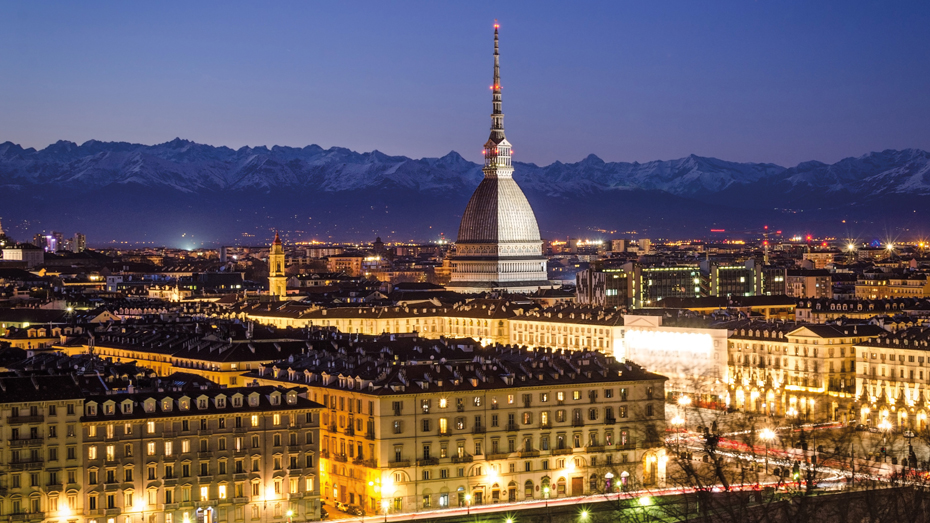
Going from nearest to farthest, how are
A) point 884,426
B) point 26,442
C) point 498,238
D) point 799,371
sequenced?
point 26,442 → point 884,426 → point 799,371 → point 498,238

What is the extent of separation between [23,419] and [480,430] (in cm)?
1747

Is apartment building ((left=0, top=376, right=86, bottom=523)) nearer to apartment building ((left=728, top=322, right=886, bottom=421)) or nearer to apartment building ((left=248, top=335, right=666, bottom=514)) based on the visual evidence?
apartment building ((left=248, top=335, right=666, bottom=514))

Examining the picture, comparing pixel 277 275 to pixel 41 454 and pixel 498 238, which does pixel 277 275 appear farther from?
pixel 41 454

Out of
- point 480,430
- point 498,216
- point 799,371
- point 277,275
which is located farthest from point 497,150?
point 480,430

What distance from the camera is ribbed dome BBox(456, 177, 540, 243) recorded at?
176000 mm

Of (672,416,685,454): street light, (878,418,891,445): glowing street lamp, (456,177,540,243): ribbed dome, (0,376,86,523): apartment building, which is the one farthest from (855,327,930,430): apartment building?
(456,177,540,243): ribbed dome

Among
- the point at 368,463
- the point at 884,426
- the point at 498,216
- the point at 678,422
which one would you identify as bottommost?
the point at 884,426

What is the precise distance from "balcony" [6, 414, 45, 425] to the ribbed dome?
120390mm

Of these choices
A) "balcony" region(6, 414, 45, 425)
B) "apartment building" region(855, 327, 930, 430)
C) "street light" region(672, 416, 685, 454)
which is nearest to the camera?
"balcony" region(6, 414, 45, 425)

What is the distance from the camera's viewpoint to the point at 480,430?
214 feet

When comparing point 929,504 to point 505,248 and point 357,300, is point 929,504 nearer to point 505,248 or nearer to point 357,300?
point 357,300

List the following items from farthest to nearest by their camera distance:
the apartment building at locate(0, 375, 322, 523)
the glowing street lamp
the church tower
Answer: the church tower < the glowing street lamp < the apartment building at locate(0, 375, 322, 523)

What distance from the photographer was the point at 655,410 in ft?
229

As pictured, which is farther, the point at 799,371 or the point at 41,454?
the point at 799,371
